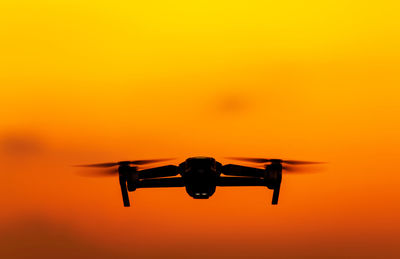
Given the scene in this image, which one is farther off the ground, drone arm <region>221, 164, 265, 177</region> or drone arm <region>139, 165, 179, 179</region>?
drone arm <region>221, 164, 265, 177</region>

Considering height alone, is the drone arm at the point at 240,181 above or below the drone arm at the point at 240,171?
below

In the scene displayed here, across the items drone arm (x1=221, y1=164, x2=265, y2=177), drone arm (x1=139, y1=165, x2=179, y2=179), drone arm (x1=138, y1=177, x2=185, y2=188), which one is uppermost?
drone arm (x1=221, y1=164, x2=265, y2=177)

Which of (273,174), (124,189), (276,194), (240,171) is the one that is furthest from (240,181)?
(124,189)

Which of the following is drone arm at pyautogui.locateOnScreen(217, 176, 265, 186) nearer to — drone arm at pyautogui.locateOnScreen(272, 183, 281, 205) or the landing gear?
the landing gear

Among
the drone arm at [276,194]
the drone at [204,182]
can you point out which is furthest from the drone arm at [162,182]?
the drone arm at [276,194]

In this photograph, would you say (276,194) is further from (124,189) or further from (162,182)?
(124,189)

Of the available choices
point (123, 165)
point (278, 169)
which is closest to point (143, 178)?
point (123, 165)

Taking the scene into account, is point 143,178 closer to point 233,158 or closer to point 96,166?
point 96,166

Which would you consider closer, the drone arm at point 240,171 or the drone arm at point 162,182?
the drone arm at point 240,171

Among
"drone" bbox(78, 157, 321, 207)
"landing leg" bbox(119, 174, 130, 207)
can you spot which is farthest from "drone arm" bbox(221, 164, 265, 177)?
"landing leg" bbox(119, 174, 130, 207)

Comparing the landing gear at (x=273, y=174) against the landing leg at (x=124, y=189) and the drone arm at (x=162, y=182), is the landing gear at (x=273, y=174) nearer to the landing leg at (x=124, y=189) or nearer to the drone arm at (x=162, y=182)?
the drone arm at (x=162, y=182)
